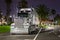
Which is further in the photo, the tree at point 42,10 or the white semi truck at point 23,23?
the tree at point 42,10

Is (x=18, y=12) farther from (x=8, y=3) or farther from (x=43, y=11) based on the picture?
(x=43, y=11)

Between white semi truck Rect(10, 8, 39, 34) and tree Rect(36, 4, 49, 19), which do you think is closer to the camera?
white semi truck Rect(10, 8, 39, 34)

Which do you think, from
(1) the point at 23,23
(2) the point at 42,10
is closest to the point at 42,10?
(2) the point at 42,10

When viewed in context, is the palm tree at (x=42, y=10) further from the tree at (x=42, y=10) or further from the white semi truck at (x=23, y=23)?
the white semi truck at (x=23, y=23)

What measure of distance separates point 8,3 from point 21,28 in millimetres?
44774

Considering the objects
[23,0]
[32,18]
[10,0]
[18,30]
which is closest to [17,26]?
[18,30]

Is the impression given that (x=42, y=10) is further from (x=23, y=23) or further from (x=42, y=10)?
(x=23, y=23)

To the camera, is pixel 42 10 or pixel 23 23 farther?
pixel 42 10

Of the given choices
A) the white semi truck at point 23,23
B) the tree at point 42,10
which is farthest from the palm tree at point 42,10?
the white semi truck at point 23,23

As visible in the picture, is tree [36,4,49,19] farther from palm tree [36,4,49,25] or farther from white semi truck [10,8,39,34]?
white semi truck [10,8,39,34]

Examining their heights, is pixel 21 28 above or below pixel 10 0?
below

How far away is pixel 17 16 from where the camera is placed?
113 ft

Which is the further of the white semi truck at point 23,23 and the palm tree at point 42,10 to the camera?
the palm tree at point 42,10

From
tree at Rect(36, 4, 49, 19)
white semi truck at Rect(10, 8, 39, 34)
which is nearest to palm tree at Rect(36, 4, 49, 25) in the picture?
tree at Rect(36, 4, 49, 19)
